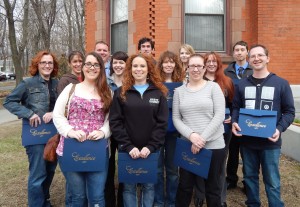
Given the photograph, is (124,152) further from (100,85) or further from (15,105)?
(15,105)

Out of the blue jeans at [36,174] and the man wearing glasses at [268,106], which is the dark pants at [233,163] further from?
the blue jeans at [36,174]

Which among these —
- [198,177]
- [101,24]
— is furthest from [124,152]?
[101,24]

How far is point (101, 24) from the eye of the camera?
9.11 meters

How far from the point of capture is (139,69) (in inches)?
141

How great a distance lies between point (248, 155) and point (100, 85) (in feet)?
6.79

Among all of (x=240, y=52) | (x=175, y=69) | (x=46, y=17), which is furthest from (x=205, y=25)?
(x=46, y=17)

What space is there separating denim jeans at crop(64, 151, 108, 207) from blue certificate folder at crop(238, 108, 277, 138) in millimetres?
1752

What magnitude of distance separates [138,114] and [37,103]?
1433 millimetres

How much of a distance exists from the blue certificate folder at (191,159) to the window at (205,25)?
4.81m

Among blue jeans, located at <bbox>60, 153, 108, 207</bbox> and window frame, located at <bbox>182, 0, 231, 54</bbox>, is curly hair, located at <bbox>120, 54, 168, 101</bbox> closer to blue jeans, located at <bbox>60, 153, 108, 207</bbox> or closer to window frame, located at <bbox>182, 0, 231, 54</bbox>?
blue jeans, located at <bbox>60, 153, 108, 207</bbox>

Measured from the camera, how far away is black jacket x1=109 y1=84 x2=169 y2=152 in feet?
11.4

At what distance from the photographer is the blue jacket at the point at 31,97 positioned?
12.9ft

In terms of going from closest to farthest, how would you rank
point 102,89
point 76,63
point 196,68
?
point 102,89 → point 196,68 → point 76,63

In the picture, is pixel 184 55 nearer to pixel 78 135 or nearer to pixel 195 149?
pixel 195 149
